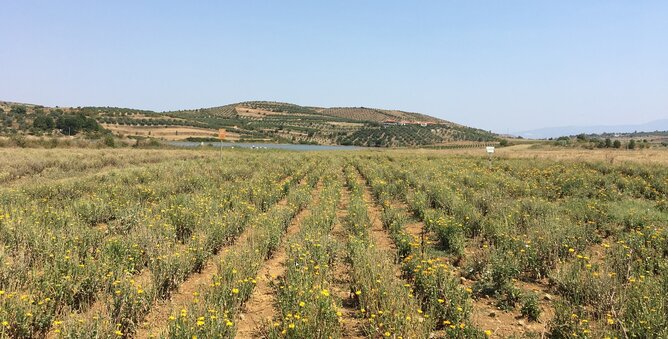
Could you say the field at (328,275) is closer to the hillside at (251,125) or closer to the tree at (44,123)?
the hillside at (251,125)

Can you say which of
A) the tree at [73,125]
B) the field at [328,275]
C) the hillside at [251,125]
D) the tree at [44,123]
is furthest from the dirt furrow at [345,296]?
the tree at [44,123]

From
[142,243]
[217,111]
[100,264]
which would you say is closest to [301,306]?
[100,264]

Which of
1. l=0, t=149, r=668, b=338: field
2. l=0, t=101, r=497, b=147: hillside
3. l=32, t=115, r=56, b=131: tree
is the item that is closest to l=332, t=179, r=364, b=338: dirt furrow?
l=0, t=149, r=668, b=338: field

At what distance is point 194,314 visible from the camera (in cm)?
426

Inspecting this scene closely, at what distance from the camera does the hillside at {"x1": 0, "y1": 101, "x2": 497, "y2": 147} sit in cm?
9131

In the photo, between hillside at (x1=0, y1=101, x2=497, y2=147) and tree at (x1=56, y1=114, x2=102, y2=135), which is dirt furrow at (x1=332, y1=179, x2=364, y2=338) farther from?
tree at (x1=56, y1=114, x2=102, y2=135)

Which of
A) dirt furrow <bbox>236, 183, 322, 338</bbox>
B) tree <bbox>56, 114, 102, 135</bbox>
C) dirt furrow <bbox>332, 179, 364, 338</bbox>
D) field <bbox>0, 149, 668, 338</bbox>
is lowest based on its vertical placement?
dirt furrow <bbox>236, 183, 322, 338</bbox>

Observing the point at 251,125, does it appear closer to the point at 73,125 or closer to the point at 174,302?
the point at 73,125

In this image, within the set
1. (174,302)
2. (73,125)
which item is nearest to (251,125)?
(73,125)

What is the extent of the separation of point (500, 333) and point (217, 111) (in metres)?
191

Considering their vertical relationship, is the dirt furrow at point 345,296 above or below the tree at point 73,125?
below

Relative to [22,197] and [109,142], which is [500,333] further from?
[109,142]

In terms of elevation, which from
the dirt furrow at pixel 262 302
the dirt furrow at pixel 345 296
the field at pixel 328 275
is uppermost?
the field at pixel 328 275

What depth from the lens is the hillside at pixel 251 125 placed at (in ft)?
300
